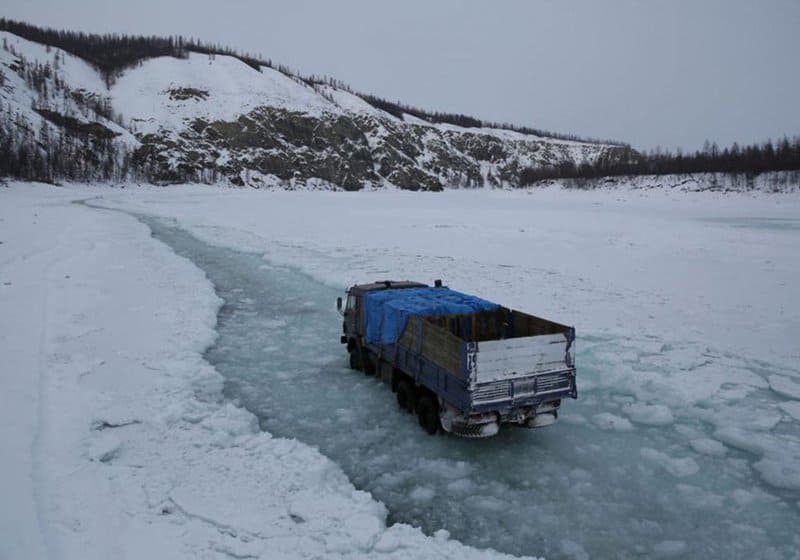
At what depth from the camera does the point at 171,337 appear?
12.7 m

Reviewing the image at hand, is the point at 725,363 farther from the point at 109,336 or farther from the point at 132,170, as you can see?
the point at 132,170

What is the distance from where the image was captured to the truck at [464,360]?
7.29 m

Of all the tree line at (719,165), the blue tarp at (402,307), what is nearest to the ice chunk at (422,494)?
the blue tarp at (402,307)

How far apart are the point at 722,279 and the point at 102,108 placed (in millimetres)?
152516

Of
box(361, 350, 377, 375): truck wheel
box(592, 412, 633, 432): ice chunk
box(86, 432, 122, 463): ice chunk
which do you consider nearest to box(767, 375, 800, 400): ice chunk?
box(592, 412, 633, 432): ice chunk

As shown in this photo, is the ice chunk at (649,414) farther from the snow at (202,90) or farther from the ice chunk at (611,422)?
the snow at (202,90)

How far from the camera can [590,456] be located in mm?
7812

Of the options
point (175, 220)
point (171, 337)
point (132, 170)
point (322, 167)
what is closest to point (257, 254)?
point (171, 337)

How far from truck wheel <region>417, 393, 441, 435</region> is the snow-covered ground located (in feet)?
1.12

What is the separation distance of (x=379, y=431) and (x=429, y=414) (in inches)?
A: 35.6

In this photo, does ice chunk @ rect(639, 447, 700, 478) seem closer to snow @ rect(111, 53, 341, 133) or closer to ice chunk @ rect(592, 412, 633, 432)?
ice chunk @ rect(592, 412, 633, 432)

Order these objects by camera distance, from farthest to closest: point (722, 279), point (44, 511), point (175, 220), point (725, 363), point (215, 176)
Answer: point (215, 176) < point (175, 220) < point (722, 279) < point (725, 363) < point (44, 511)

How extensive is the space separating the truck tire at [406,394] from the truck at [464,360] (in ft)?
0.06

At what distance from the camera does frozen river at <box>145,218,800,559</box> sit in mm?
6086
